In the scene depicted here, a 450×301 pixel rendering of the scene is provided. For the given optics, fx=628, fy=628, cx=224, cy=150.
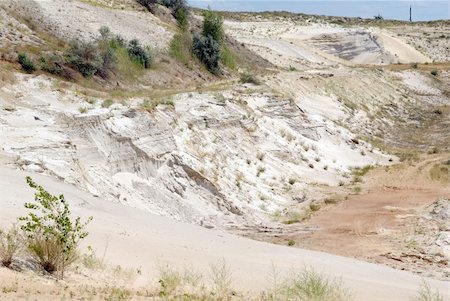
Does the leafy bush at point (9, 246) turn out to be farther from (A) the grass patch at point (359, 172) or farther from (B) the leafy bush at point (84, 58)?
(A) the grass patch at point (359, 172)

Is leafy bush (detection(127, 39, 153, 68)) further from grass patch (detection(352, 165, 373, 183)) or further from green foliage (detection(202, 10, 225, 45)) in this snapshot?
grass patch (detection(352, 165, 373, 183))

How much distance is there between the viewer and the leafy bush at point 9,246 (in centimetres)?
805

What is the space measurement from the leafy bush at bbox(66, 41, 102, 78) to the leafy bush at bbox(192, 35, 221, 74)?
10.6 metres

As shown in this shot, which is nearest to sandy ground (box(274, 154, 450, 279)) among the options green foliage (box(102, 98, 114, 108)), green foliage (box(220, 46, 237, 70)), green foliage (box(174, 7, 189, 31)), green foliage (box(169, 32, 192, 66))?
green foliage (box(102, 98, 114, 108))

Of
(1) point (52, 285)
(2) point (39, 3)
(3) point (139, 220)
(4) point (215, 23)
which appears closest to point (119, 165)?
(3) point (139, 220)

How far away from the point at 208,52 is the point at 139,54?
7014 millimetres

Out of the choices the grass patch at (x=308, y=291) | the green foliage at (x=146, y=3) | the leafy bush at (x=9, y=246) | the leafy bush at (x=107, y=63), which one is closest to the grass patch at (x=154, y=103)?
the leafy bush at (x=107, y=63)

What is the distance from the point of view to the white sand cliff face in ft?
54.5

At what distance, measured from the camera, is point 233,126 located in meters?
25.0

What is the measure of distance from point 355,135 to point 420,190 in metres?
9.70

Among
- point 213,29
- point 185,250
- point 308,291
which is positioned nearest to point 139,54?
point 213,29

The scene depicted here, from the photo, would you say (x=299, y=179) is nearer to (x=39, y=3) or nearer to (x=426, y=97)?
(x=39, y=3)

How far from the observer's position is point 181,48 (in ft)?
119

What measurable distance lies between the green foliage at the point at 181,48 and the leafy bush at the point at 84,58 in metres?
8.33
